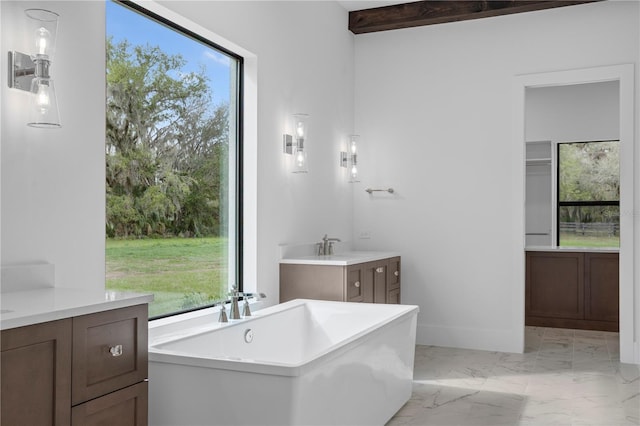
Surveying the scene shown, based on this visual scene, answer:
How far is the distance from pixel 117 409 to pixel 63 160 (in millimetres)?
1062

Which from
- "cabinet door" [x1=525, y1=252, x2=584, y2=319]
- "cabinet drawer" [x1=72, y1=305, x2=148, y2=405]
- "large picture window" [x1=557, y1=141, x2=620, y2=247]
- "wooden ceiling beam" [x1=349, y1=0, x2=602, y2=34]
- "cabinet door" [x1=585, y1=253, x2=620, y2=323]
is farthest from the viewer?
"large picture window" [x1=557, y1=141, x2=620, y2=247]

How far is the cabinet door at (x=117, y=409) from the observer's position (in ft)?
5.47

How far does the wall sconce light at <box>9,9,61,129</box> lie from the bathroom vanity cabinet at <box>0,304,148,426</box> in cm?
78

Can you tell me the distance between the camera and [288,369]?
2143mm

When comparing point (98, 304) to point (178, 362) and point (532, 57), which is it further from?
point (532, 57)

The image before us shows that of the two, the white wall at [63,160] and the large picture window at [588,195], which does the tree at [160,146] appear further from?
the large picture window at [588,195]

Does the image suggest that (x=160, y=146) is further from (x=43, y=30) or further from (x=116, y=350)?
(x=116, y=350)

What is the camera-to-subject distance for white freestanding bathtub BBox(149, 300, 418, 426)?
2.20 metres

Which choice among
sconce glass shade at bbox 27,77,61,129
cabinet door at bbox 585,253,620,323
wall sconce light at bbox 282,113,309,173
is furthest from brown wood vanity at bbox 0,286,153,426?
cabinet door at bbox 585,253,620,323

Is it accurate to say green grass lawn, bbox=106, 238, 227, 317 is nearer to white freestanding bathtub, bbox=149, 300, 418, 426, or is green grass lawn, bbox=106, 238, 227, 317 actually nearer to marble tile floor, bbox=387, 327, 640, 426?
white freestanding bathtub, bbox=149, 300, 418, 426

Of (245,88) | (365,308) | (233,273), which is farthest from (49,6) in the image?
(365,308)

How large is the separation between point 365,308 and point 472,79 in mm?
2486

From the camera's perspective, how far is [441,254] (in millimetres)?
5207

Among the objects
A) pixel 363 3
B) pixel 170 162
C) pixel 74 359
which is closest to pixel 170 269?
pixel 170 162
